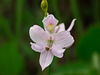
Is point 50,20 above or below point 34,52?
above

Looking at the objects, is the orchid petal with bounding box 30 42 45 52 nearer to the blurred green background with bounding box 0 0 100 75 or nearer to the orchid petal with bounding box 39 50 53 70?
the orchid petal with bounding box 39 50 53 70

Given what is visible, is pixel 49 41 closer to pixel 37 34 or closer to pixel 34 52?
pixel 37 34

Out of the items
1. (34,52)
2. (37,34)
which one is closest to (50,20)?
(37,34)

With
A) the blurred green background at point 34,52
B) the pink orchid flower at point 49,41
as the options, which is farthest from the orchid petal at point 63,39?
the blurred green background at point 34,52

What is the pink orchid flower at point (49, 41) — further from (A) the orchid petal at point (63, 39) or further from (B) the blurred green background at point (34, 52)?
(B) the blurred green background at point (34, 52)

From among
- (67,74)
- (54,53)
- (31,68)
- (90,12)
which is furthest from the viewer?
(90,12)

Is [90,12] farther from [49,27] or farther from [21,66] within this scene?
[49,27]

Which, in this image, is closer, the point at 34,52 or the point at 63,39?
the point at 63,39

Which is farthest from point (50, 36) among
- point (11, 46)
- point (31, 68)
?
point (31, 68)
